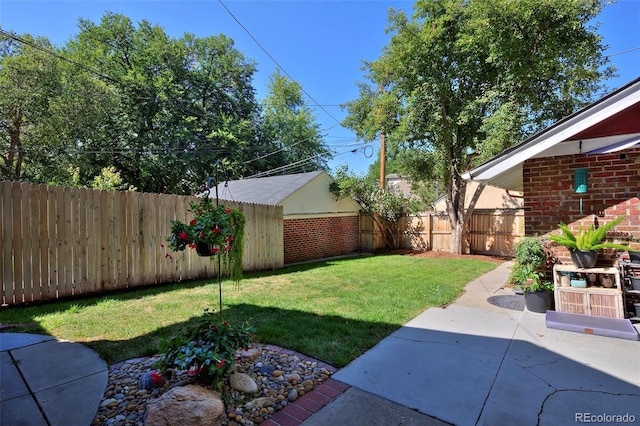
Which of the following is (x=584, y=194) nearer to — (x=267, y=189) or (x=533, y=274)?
(x=533, y=274)

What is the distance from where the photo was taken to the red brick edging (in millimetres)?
2299

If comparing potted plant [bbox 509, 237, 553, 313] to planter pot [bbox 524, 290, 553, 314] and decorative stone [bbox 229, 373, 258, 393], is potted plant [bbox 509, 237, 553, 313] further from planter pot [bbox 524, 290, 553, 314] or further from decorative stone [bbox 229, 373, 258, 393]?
decorative stone [bbox 229, 373, 258, 393]

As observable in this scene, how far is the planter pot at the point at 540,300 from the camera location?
4.71 meters

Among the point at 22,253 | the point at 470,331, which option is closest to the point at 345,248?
the point at 470,331

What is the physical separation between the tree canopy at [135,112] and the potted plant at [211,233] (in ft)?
44.4

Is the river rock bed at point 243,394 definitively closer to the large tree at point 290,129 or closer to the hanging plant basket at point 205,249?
the hanging plant basket at point 205,249

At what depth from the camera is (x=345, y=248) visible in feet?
43.1

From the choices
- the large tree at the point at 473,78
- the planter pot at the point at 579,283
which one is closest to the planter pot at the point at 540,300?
the planter pot at the point at 579,283

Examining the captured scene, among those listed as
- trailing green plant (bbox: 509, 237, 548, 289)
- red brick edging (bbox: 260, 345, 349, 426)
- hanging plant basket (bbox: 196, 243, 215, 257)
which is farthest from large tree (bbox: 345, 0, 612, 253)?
hanging plant basket (bbox: 196, 243, 215, 257)

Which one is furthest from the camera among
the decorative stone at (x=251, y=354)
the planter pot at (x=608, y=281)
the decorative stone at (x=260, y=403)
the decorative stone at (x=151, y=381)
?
the planter pot at (x=608, y=281)

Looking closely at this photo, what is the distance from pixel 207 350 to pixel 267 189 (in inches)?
382

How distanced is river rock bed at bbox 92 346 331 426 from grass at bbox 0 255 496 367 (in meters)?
0.29

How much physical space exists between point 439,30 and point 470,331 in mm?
10267

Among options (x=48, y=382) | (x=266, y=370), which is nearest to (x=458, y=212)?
(x=266, y=370)
